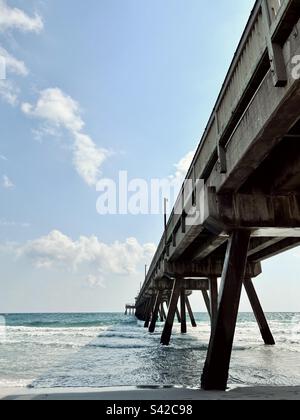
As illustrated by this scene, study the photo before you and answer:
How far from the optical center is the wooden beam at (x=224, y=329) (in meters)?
5.90

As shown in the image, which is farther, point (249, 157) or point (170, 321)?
point (170, 321)

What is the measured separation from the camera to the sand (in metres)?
5.20

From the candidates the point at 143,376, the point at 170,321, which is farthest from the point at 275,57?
the point at 170,321

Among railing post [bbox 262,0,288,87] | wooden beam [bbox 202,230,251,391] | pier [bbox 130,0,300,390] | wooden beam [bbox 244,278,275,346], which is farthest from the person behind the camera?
wooden beam [bbox 244,278,275,346]

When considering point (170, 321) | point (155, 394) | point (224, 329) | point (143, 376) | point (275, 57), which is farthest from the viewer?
point (170, 321)

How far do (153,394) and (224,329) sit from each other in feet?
5.35

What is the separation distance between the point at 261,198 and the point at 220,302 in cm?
221

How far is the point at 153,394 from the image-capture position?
5746mm

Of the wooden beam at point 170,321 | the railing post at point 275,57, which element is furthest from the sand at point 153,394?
the wooden beam at point 170,321

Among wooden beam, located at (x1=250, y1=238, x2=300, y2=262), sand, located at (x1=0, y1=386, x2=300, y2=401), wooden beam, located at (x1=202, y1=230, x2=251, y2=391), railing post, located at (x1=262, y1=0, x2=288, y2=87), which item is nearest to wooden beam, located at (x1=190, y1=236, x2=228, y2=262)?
wooden beam, located at (x1=250, y1=238, x2=300, y2=262)

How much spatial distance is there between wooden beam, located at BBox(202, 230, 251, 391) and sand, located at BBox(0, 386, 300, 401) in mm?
284

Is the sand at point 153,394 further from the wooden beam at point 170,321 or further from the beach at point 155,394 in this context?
the wooden beam at point 170,321

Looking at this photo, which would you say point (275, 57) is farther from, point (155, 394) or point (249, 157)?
point (155, 394)

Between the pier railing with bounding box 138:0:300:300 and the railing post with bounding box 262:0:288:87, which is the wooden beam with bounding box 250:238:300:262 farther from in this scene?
the railing post with bounding box 262:0:288:87
